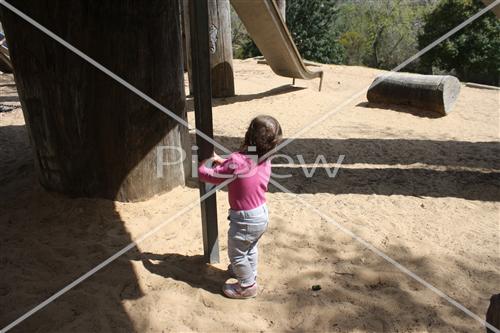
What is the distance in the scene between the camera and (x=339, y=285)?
2570 mm

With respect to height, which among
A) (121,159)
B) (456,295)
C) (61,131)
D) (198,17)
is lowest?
(456,295)

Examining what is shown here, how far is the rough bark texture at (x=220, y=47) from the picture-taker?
24.2 ft

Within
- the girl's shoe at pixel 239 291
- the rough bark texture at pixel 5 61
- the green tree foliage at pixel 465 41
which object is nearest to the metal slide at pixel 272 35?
the rough bark texture at pixel 5 61

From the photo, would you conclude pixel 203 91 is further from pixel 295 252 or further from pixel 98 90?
pixel 295 252

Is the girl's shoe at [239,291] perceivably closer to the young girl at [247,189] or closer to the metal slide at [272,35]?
the young girl at [247,189]

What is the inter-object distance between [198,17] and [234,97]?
220 inches

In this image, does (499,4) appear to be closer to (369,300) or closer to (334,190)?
(334,190)

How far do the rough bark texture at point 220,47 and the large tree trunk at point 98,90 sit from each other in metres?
4.11

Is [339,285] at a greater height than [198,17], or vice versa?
[198,17]

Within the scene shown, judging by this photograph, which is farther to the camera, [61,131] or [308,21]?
[308,21]

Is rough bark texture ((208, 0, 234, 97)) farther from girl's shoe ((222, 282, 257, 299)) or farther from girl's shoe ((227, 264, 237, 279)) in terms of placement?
girl's shoe ((222, 282, 257, 299))

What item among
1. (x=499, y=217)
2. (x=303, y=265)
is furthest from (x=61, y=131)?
(x=499, y=217)

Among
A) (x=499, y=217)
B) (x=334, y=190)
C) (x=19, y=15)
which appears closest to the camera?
(x=19, y=15)

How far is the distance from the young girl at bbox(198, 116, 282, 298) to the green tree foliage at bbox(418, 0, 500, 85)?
61.9ft
